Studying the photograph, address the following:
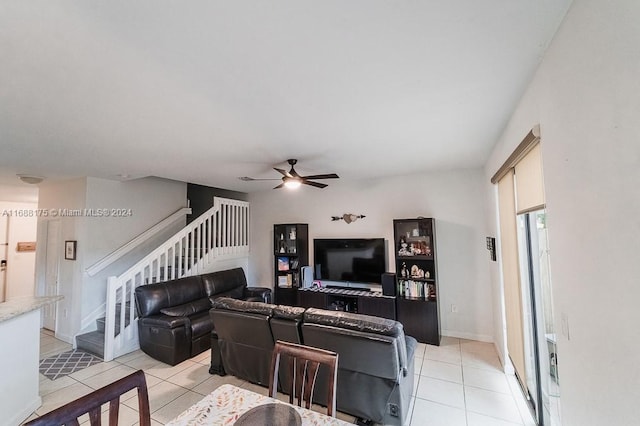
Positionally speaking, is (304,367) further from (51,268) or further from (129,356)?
(51,268)

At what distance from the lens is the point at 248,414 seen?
1.38m

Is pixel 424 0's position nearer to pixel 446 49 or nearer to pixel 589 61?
pixel 446 49

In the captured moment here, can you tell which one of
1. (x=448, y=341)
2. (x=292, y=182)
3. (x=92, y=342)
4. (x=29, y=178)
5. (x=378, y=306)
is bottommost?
(x=448, y=341)

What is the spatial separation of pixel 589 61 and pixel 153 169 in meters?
4.52

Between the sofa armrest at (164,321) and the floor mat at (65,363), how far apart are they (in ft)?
2.61

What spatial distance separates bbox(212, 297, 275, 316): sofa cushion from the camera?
2755 millimetres

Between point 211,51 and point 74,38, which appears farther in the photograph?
point 211,51

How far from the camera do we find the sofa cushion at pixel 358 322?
222cm

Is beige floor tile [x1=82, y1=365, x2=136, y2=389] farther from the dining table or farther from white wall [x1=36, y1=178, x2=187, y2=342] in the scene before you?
the dining table

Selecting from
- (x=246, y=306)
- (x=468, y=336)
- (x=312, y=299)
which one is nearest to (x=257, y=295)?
(x=312, y=299)

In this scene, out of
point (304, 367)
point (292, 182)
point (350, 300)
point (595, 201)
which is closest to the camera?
point (595, 201)

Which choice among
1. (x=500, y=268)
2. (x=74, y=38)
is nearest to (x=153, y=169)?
(x=74, y=38)

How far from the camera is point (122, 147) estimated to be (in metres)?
2.95

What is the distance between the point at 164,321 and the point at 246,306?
5.09 feet
